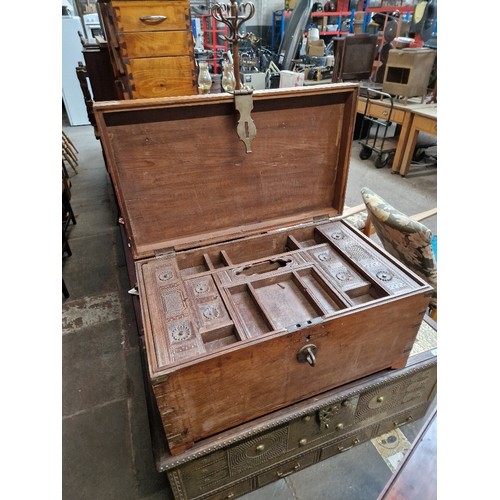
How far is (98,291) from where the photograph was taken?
2438mm

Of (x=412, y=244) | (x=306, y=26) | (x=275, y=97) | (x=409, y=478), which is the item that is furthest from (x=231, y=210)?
(x=306, y=26)

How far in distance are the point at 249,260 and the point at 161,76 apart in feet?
2.79

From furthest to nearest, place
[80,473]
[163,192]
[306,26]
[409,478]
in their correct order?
[306,26], [80,473], [163,192], [409,478]

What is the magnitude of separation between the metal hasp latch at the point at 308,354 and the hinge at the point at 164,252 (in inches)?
22.7

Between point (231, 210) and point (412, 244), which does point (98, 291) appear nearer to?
point (231, 210)

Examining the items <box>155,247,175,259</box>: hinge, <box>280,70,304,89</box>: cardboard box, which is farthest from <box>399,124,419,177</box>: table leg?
<box>155,247,175,259</box>: hinge

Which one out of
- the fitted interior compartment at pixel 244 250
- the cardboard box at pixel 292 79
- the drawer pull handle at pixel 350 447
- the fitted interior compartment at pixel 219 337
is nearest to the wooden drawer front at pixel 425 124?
the cardboard box at pixel 292 79

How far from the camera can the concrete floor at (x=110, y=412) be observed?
137cm

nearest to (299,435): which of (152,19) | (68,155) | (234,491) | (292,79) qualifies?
(234,491)

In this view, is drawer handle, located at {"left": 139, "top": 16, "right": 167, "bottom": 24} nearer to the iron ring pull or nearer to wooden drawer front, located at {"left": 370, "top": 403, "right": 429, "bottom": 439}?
the iron ring pull

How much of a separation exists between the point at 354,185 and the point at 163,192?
3.12 m

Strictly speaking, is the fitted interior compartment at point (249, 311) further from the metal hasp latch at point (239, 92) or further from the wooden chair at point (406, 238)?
the wooden chair at point (406, 238)

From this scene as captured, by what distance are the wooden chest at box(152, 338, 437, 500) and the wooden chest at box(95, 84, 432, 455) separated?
0.13 ft

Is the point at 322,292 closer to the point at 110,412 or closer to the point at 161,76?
the point at 161,76
